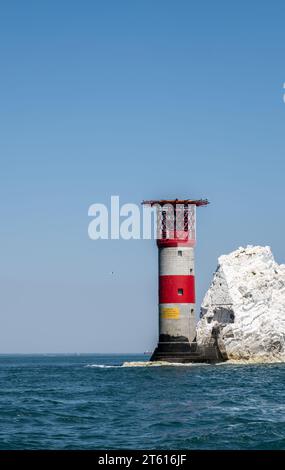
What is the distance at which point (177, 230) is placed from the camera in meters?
88.0

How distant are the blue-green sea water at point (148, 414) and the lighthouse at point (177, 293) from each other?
18083mm

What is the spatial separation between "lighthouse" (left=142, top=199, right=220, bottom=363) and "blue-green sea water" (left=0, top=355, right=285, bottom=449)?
59.3ft

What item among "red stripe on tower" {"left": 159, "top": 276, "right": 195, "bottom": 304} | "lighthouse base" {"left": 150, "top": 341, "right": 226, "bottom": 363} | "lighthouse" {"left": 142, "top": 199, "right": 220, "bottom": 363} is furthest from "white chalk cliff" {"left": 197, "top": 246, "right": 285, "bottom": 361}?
"red stripe on tower" {"left": 159, "top": 276, "right": 195, "bottom": 304}

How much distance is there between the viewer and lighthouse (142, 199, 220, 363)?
86750 millimetres

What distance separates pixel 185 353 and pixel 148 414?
149 ft

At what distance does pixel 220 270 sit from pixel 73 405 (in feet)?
149

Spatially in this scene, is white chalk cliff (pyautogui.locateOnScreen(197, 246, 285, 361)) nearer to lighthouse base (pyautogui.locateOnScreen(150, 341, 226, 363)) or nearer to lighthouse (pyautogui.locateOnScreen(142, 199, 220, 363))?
lighthouse base (pyautogui.locateOnScreen(150, 341, 226, 363))

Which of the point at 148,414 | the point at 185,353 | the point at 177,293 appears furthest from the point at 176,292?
the point at 148,414

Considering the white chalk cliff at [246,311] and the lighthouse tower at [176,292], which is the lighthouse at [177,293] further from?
the white chalk cliff at [246,311]

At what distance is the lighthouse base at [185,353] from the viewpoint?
287 ft

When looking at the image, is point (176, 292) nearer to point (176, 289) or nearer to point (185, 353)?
point (176, 289)

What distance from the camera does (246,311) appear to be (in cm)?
8938

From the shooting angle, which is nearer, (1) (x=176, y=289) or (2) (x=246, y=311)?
(1) (x=176, y=289)
